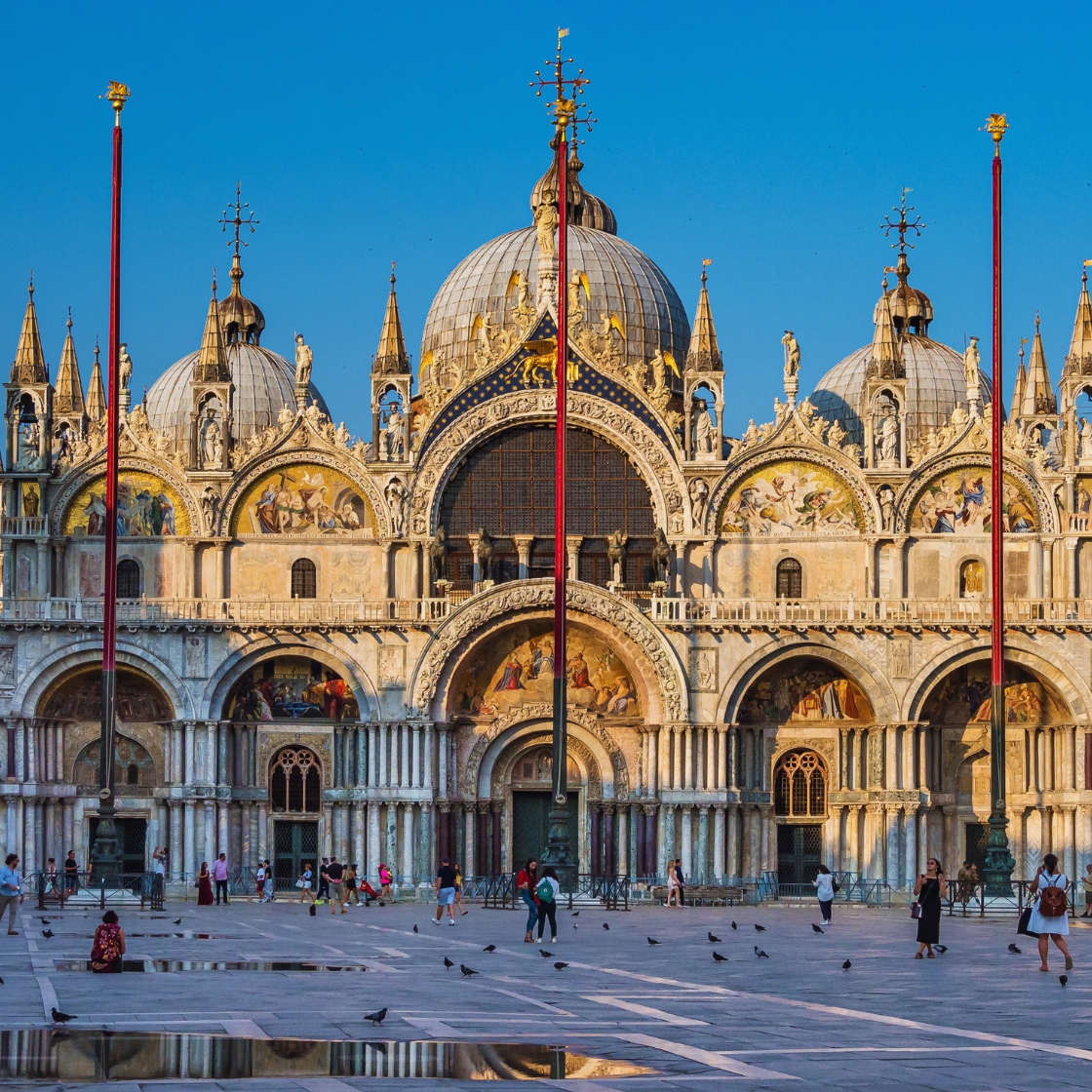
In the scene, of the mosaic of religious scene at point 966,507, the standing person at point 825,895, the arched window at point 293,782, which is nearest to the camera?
the standing person at point 825,895

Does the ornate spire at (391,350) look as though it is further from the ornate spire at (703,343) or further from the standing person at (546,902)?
the standing person at (546,902)

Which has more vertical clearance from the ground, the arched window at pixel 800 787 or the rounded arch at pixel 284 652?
the rounded arch at pixel 284 652

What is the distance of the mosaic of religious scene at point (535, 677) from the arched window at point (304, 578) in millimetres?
4924

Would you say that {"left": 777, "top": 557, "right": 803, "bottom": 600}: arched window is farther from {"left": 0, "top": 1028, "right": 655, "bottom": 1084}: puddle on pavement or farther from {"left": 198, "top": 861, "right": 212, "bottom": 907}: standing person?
{"left": 0, "top": 1028, "right": 655, "bottom": 1084}: puddle on pavement

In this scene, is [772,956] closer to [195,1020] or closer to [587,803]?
[195,1020]

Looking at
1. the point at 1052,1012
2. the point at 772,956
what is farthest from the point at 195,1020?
the point at 772,956

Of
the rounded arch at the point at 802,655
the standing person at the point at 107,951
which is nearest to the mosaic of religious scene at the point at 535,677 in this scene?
the rounded arch at the point at 802,655

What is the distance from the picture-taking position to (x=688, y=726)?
200ft

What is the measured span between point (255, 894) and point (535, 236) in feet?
76.8

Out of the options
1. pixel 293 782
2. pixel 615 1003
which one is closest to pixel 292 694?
pixel 293 782

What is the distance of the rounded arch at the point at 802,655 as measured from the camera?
61.0 metres

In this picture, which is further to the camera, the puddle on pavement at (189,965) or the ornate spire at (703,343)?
the ornate spire at (703,343)

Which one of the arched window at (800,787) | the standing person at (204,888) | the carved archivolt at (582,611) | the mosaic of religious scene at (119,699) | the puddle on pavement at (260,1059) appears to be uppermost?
the carved archivolt at (582,611)

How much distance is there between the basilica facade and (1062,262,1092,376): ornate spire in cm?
13
